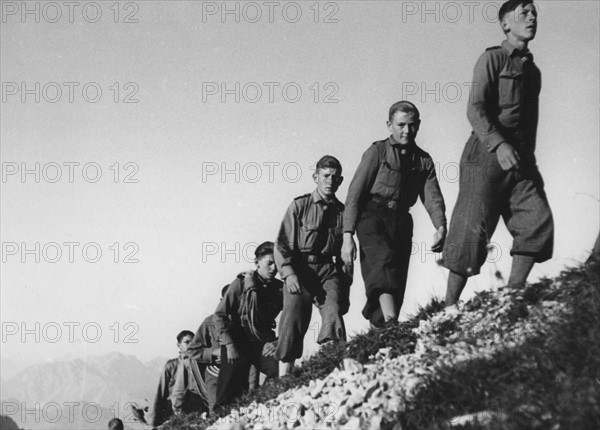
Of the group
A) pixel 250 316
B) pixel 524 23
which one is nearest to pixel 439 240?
pixel 524 23

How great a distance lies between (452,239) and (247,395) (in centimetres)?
261

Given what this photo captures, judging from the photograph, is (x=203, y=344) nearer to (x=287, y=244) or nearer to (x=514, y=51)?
(x=287, y=244)

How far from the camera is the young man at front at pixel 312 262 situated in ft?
34.0

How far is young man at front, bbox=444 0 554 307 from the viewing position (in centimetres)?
898

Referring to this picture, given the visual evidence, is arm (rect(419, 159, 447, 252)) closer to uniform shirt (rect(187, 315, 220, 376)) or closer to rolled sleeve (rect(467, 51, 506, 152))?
rolled sleeve (rect(467, 51, 506, 152))

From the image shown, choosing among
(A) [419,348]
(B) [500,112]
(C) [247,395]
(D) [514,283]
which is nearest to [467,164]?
(B) [500,112]

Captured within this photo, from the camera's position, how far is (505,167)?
8883mm

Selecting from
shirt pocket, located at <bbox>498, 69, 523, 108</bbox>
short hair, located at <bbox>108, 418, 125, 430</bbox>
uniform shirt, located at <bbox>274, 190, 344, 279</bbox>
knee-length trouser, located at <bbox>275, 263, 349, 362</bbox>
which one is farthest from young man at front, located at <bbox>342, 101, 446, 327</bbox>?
short hair, located at <bbox>108, 418, 125, 430</bbox>

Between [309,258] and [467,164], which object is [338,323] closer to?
[309,258]

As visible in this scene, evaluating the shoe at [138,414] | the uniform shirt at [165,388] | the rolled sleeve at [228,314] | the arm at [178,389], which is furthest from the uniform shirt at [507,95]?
the shoe at [138,414]

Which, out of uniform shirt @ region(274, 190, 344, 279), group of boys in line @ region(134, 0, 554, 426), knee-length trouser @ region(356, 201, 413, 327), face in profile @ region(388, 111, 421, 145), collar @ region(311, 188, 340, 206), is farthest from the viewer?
collar @ region(311, 188, 340, 206)

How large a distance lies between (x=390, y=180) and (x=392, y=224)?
419 millimetres

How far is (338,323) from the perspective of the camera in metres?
10.2

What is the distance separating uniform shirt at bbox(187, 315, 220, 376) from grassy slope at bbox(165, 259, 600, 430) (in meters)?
4.48
